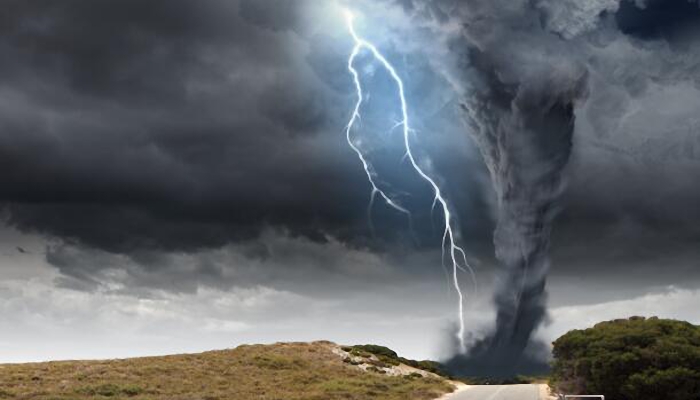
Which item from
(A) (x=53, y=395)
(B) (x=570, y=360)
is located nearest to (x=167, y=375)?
(A) (x=53, y=395)

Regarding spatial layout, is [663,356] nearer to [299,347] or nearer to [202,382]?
[202,382]

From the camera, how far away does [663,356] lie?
3656cm

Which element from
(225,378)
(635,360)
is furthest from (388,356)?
(635,360)

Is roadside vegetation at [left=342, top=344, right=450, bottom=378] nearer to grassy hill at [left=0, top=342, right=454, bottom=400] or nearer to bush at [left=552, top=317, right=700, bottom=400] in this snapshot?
grassy hill at [left=0, top=342, right=454, bottom=400]

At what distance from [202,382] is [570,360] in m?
27.2

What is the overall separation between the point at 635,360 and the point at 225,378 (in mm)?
31629

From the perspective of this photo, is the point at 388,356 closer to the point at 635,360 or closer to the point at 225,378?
the point at 225,378

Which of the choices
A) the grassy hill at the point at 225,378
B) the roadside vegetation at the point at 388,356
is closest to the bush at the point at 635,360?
the grassy hill at the point at 225,378

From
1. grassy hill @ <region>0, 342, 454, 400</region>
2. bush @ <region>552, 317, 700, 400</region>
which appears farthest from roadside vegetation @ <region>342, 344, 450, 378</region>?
bush @ <region>552, 317, 700, 400</region>

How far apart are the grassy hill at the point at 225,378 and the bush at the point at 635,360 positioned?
12.0 meters

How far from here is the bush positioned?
1404 inches

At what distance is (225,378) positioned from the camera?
5434 cm

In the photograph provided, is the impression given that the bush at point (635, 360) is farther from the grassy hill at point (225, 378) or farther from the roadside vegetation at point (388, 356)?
the roadside vegetation at point (388, 356)

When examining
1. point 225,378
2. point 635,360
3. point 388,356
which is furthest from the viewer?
point 388,356
